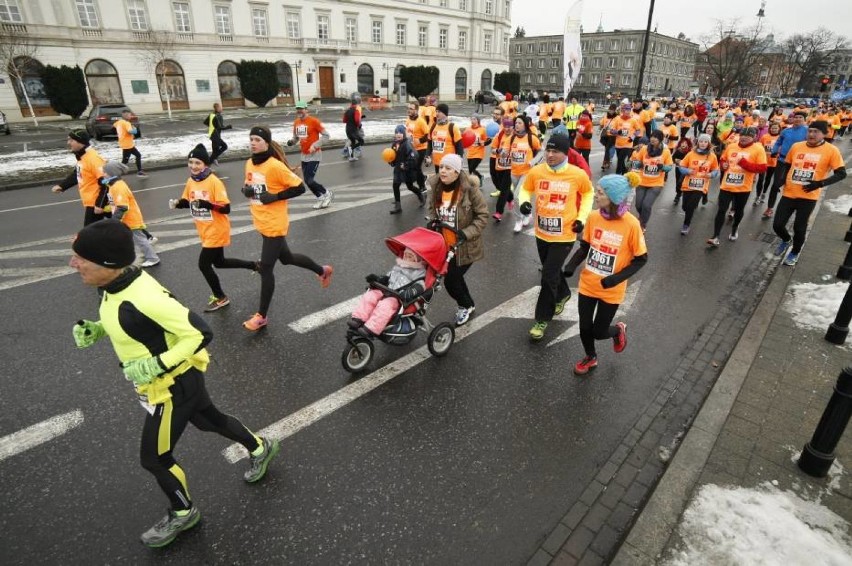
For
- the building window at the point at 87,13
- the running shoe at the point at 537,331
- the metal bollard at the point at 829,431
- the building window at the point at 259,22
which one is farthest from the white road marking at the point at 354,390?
the building window at the point at 259,22

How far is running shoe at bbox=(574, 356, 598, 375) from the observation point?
468cm

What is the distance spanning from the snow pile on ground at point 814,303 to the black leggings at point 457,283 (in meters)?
3.94

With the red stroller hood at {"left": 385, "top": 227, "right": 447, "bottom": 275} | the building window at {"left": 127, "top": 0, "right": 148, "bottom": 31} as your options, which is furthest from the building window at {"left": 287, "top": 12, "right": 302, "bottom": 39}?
the red stroller hood at {"left": 385, "top": 227, "right": 447, "bottom": 275}

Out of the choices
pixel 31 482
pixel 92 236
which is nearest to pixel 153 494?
pixel 31 482

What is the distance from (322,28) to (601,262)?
Answer: 52287 mm

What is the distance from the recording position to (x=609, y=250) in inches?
168

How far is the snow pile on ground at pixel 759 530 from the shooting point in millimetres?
2771

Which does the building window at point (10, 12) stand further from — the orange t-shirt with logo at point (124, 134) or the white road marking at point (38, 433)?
the white road marking at point (38, 433)

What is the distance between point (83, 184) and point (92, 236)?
5596 millimetres

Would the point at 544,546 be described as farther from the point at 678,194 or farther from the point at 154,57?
the point at 154,57

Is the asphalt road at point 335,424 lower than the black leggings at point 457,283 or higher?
lower

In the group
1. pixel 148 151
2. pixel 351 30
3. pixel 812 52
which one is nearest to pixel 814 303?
pixel 148 151

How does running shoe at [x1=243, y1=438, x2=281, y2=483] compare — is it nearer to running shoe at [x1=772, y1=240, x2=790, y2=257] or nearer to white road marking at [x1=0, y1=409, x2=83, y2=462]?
white road marking at [x1=0, y1=409, x2=83, y2=462]

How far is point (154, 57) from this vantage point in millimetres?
37406
